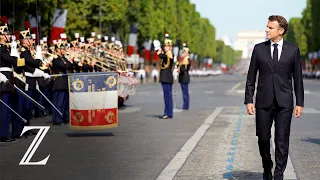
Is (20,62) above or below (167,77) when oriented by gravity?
above

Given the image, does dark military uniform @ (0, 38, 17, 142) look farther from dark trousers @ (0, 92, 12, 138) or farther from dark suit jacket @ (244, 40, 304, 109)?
dark suit jacket @ (244, 40, 304, 109)

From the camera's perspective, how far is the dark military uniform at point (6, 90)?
15047mm

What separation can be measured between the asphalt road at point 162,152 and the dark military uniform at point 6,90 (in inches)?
13.3

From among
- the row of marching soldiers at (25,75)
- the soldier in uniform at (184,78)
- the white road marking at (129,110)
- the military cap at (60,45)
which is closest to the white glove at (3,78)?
the row of marching soldiers at (25,75)

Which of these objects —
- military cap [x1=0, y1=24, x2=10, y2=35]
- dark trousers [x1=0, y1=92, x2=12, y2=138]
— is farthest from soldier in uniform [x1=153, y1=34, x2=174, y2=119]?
military cap [x1=0, y1=24, x2=10, y2=35]

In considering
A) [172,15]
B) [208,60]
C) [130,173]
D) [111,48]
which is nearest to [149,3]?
[172,15]

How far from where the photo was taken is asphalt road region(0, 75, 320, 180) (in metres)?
10.9

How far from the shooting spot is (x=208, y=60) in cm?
18788

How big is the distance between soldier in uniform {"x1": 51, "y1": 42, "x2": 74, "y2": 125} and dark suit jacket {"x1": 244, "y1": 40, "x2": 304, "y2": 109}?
1084cm

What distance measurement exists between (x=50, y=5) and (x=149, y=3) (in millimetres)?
36536

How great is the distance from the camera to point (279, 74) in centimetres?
944

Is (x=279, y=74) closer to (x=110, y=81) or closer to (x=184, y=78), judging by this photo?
(x=110, y=81)

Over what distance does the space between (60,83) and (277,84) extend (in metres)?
11.3

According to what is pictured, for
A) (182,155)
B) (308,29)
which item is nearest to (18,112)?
(182,155)
